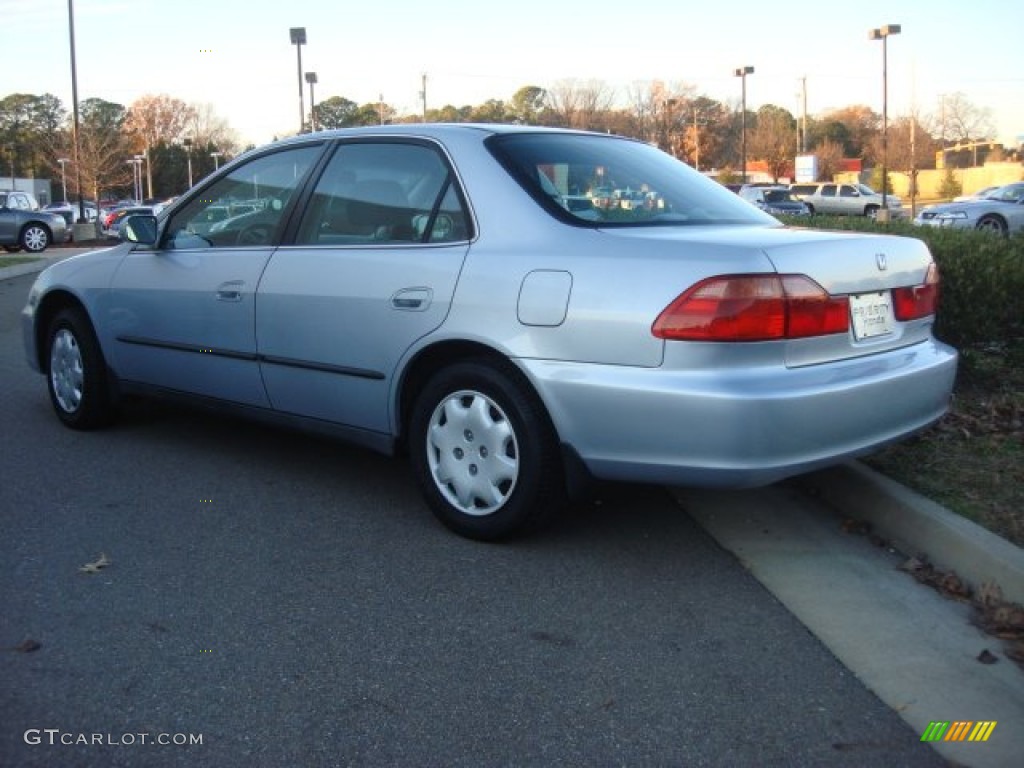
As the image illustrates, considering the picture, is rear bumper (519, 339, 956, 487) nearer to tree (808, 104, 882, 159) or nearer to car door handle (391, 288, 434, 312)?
car door handle (391, 288, 434, 312)

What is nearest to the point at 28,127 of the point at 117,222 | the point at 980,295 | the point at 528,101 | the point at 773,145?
the point at 528,101

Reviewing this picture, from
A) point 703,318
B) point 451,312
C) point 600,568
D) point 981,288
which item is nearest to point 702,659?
point 600,568

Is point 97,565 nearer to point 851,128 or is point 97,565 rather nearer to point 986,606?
point 986,606

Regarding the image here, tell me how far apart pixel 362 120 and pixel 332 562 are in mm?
50914

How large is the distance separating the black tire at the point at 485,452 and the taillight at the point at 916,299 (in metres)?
1.44

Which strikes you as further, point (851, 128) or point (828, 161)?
point (851, 128)

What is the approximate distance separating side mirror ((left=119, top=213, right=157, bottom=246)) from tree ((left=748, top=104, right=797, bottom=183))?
73.1 metres

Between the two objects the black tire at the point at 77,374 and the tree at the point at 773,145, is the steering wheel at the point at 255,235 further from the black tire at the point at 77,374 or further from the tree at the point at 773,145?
the tree at the point at 773,145

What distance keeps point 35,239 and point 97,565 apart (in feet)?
82.1

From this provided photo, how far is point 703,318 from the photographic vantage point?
11.4 ft

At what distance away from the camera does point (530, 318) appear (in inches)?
150

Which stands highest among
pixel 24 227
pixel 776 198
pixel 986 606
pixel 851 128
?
pixel 851 128

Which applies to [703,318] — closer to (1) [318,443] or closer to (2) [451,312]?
(2) [451,312]

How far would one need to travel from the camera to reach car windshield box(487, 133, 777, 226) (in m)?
4.14
